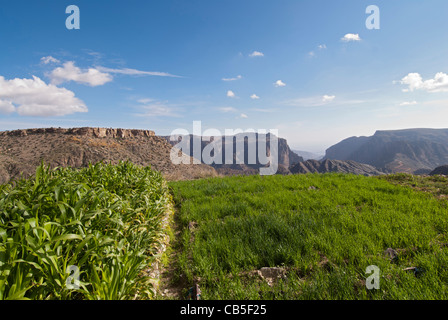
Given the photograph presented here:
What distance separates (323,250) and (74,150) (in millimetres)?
45543

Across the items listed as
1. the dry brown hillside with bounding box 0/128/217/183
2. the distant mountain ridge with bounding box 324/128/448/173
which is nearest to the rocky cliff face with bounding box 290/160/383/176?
the distant mountain ridge with bounding box 324/128/448/173

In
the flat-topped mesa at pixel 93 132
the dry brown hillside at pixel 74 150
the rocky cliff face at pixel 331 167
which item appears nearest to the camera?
the dry brown hillside at pixel 74 150

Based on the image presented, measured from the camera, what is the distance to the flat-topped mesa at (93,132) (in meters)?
43.2

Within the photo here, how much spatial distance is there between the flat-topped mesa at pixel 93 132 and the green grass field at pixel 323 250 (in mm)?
56212

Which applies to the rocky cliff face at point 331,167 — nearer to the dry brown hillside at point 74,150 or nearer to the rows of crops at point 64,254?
the dry brown hillside at point 74,150

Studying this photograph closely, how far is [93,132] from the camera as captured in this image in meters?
50.2

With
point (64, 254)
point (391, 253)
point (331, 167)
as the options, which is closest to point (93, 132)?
point (64, 254)

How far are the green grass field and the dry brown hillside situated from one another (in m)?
22.2

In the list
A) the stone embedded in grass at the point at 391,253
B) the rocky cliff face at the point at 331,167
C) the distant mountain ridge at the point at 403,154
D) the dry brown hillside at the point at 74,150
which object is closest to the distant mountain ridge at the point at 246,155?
the rocky cliff face at the point at 331,167

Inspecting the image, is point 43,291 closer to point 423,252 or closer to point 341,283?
point 341,283

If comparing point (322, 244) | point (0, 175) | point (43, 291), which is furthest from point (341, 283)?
point (0, 175)

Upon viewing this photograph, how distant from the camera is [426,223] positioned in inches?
131

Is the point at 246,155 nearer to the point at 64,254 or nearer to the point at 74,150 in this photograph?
the point at 74,150
